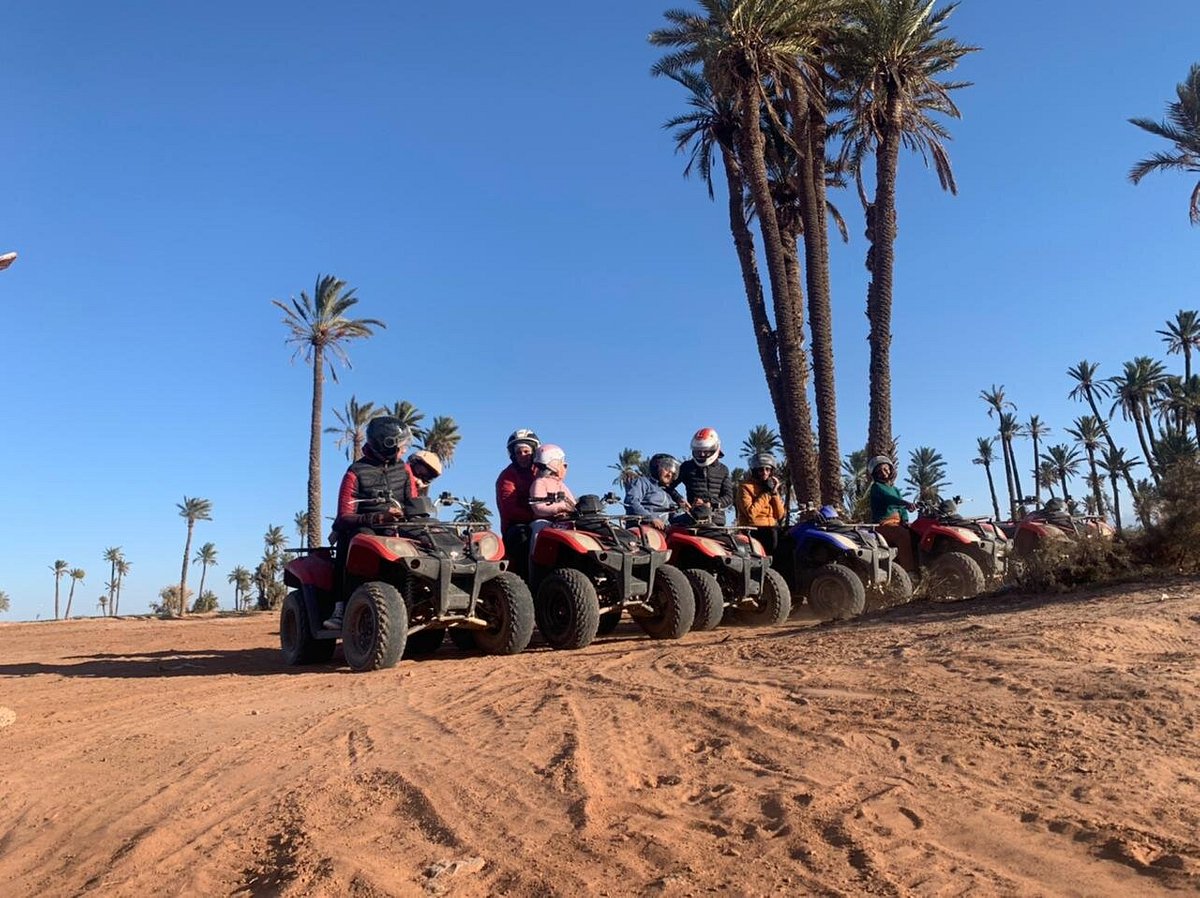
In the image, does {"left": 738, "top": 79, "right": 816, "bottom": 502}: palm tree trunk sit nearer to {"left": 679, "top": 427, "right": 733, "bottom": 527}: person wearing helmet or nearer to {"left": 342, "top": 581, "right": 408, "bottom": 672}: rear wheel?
{"left": 679, "top": 427, "right": 733, "bottom": 527}: person wearing helmet

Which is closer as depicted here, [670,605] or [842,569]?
[670,605]

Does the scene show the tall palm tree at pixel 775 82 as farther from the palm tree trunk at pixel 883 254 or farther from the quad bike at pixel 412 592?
the quad bike at pixel 412 592

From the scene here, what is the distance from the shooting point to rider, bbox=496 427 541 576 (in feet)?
30.0

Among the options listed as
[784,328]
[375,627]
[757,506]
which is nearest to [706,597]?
[757,506]

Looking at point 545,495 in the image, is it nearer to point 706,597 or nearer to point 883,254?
point 706,597

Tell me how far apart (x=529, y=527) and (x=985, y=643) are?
15.3 feet

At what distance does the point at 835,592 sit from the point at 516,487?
145 inches

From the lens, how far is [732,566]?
29.6 feet

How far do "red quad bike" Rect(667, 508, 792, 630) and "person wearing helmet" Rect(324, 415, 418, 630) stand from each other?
2930 millimetres

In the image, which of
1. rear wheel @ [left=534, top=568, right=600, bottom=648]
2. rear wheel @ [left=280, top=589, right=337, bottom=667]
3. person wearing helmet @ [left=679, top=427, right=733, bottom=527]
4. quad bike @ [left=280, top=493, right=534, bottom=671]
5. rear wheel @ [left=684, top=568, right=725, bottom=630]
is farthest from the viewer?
person wearing helmet @ [left=679, top=427, right=733, bottom=527]

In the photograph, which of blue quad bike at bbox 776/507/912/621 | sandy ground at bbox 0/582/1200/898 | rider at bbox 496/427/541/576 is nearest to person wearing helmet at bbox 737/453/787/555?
blue quad bike at bbox 776/507/912/621

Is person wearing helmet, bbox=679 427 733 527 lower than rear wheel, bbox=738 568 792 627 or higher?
higher

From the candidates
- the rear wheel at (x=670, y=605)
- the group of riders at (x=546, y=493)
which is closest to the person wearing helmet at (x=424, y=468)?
the group of riders at (x=546, y=493)

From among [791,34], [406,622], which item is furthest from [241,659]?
[791,34]
